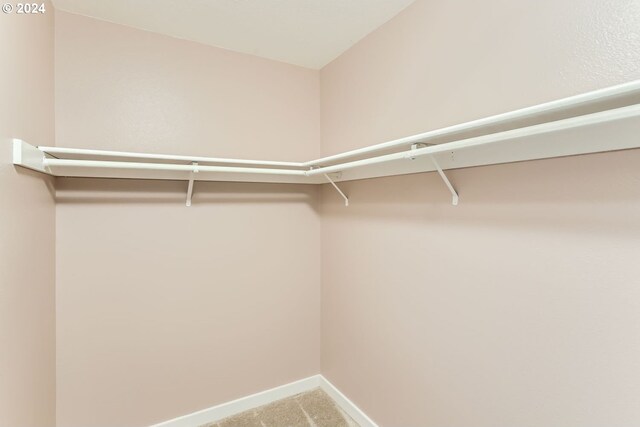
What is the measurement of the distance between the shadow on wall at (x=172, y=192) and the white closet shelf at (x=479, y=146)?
0.09 metres

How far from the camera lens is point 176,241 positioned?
5.72 ft

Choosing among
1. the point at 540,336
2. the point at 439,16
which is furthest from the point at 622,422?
the point at 439,16

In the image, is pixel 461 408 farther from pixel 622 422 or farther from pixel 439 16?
pixel 439 16

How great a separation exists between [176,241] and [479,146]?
1.60m

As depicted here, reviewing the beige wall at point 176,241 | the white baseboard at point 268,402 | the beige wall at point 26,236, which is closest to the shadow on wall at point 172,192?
the beige wall at point 176,241

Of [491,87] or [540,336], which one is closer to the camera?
Answer: [540,336]

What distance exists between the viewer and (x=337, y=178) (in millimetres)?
1859

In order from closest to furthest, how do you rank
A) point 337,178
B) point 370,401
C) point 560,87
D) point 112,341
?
point 560,87 → point 112,341 → point 370,401 → point 337,178

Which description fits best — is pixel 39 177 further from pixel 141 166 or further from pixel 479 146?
pixel 479 146

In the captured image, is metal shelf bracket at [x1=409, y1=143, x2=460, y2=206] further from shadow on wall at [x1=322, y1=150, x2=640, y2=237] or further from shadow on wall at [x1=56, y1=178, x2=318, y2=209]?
shadow on wall at [x1=56, y1=178, x2=318, y2=209]

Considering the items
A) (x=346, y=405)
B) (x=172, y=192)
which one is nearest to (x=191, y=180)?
(x=172, y=192)

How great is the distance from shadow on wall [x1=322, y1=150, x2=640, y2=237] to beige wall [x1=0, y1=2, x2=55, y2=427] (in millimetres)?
1493

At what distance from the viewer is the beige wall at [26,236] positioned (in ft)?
3.02

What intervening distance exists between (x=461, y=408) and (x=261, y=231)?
140 centimetres
